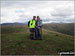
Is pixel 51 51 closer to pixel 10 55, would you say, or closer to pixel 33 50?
pixel 33 50

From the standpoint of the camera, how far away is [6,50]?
13578mm

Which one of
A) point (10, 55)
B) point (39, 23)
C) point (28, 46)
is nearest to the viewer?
point (10, 55)

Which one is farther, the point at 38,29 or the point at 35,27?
the point at 38,29

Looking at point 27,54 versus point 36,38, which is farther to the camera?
point 36,38

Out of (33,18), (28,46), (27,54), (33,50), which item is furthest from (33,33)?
(27,54)

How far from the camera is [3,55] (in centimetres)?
1230

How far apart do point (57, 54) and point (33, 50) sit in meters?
2.80

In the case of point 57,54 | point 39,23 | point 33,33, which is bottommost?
point 57,54

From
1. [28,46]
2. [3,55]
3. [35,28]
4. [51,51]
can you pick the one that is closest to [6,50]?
[3,55]

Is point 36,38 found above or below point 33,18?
below

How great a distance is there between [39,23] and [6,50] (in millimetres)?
7147

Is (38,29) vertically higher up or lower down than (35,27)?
lower down

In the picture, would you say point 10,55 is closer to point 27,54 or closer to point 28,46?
point 27,54

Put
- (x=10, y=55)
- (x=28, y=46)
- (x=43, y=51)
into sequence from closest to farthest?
1. (x=10, y=55)
2. (x=43, y=51)
3. (x=28, y=46)
